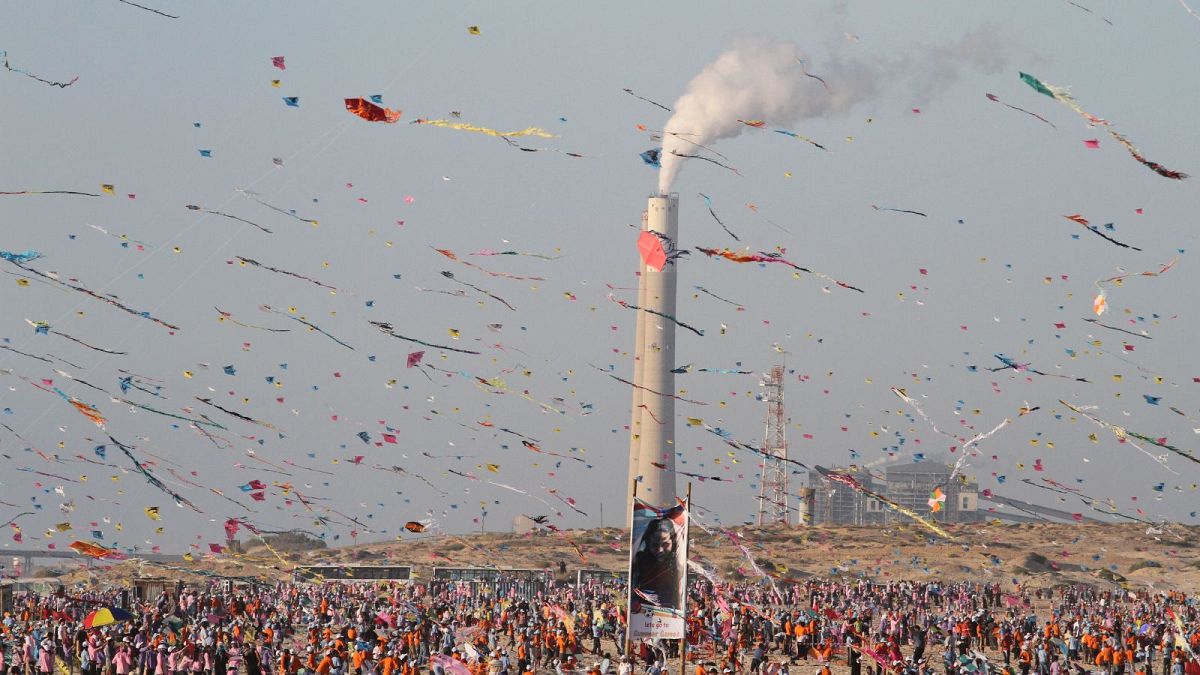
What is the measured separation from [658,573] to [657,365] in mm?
80108

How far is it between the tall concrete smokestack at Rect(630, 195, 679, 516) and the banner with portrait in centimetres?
7807

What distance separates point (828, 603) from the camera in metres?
53.1

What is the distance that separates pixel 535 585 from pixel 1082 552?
140ft

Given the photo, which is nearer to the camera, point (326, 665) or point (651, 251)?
point (326, 665)

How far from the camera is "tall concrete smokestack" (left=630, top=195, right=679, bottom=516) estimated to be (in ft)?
339

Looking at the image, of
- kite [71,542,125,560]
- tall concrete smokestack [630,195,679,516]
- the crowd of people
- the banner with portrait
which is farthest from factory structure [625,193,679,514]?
the banner with portrait

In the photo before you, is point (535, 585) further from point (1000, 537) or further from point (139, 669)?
point (1000, 537)

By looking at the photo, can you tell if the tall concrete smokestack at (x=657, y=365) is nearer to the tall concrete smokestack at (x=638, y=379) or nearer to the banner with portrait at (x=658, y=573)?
the tall concrete smokestack at (x=638, y=379)

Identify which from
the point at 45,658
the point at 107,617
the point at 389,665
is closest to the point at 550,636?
the point at 389,665

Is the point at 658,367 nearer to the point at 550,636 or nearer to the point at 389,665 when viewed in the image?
the point at 550,636

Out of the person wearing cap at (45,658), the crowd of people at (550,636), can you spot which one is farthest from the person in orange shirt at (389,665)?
the person wearing cap at (45,658)

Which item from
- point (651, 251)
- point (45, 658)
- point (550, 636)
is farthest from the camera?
point (651, 251)

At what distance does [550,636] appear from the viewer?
3456 cm

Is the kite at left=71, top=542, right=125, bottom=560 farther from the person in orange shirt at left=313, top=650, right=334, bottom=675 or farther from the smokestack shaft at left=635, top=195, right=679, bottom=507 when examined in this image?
the smokestack shaft at left=635, top=195, right=679, bottom=507
